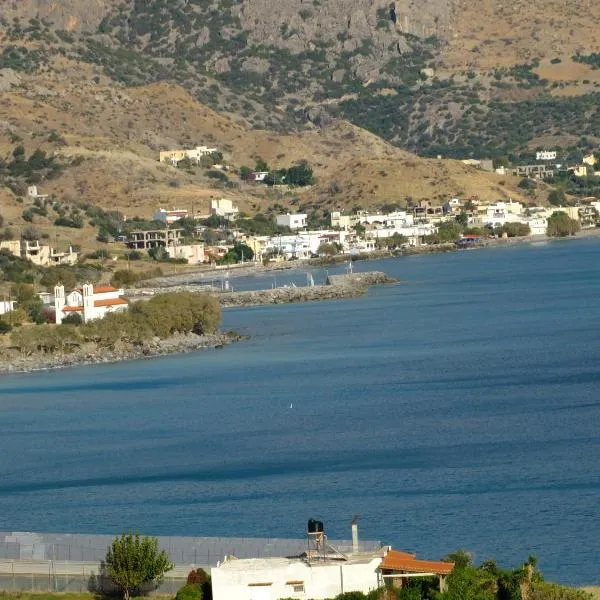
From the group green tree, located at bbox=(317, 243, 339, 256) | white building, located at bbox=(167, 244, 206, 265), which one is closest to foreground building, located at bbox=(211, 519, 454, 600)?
white building, located at bbox=(167, 244, 206, 265)

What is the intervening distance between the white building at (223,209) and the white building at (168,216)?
3587 mm

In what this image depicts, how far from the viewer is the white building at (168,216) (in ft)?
421

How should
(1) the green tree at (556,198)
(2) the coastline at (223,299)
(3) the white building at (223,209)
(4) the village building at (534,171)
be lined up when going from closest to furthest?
(2) the coastline at (223,299)
(3) the white building at (223,209)
(1) the green tree at (556,198)
(4) the village building at (534,171)

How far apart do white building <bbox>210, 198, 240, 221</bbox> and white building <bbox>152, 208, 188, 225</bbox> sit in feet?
11.8

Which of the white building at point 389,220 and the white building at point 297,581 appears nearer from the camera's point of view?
the white building at point 297,581

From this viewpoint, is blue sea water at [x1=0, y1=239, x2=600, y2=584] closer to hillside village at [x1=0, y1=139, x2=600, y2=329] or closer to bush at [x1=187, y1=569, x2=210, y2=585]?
bush at [x1=187, y1=569, x2=210, y2=585]

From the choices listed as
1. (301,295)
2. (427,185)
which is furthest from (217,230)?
(301,295)

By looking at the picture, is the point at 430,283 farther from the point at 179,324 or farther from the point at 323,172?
the point at 323,172

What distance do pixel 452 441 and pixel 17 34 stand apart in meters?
141

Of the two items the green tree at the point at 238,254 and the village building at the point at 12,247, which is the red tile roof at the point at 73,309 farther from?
the green tree at the point at 238,254

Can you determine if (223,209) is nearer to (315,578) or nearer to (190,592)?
(190,592)

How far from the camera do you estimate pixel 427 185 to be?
15275 centimetres

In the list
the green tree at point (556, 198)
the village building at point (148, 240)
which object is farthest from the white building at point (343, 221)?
the green tree at point (556, 198)

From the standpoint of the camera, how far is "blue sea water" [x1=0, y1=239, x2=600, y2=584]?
110 feet
